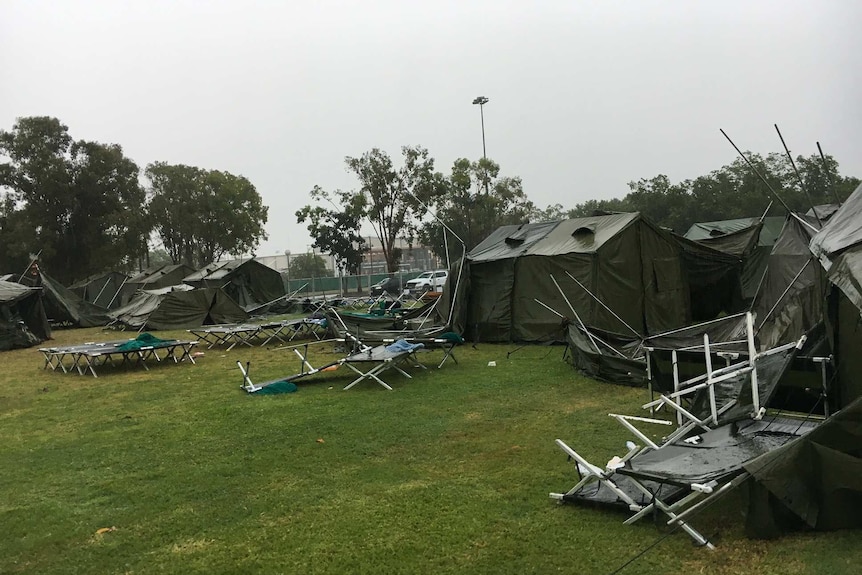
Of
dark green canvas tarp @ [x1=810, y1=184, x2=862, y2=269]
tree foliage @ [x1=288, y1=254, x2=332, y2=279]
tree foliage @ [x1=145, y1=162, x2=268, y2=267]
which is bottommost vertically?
dark green canvas tarp @ [x1=810, y1=184, x2=862, y2=269]

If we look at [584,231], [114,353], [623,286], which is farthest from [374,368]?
[114,353]

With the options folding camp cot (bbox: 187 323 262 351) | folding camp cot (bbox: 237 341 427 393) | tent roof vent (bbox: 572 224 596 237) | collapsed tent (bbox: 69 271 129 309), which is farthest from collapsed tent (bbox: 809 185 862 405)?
collapsed tent (bbox: 69 271 129 309)

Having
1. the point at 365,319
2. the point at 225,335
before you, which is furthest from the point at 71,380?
the point at 365,319

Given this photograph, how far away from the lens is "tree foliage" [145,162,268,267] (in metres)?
31.2

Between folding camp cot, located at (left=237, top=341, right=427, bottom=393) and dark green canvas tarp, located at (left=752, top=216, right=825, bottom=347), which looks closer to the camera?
dark green canvas tarp, located at (left=752, top=216, right=825, bottom=347)

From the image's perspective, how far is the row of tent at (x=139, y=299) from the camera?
1553cm

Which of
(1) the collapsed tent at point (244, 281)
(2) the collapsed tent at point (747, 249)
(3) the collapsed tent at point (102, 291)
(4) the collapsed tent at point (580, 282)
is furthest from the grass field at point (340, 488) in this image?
(3) the collapsed tent at point (102, 291)

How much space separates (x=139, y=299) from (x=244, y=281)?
438 centimetres

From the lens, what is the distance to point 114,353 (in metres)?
10.5

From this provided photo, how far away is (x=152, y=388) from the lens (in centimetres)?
898

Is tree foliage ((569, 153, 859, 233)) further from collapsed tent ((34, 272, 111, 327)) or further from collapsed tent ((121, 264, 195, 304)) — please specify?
collapsed tent ((34, 272, 111, 327))

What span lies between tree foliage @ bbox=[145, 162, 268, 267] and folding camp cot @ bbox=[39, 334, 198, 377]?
19895mm

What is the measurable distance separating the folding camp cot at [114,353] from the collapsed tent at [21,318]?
10.4 ft

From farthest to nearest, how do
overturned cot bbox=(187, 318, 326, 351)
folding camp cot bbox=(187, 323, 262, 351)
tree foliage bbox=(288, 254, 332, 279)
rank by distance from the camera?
tree foliage bbox=(288, 254, 332, 279) < overturned cot bbox=(187, 318, 326, 351) < folding camp cot bbox=(187, 323, 262, 351)
